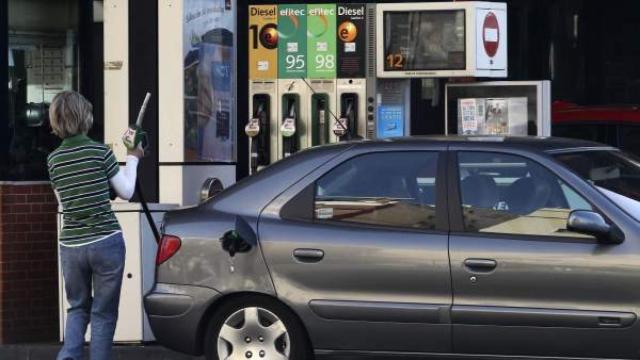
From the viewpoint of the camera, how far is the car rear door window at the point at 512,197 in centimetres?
586

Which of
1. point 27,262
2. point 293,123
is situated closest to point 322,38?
point 293,123

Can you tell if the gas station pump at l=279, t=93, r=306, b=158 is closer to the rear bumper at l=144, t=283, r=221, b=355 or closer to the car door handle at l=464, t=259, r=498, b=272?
the rear bumper at l=144, t=283, r=221, b=355

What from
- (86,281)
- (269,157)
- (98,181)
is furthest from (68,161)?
(269,157)

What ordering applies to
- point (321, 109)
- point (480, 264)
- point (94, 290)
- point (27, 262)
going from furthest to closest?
point (321, 109)
point (27, 262)
point (94, 290)
point (480, 264)

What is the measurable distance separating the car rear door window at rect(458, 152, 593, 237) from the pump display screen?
10.5ft

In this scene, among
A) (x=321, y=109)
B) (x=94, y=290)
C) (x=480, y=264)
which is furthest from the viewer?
(x=321, y=109)

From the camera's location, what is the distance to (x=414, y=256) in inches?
234

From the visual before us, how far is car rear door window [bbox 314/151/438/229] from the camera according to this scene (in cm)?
609

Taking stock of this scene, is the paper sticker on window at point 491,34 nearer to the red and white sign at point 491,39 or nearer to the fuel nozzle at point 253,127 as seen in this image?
the red and white sign at point 491,39

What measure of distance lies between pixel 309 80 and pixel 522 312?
4.31 m

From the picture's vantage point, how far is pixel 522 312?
227 inches

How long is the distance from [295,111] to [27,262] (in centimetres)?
272

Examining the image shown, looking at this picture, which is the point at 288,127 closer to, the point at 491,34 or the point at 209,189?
the point at 491,34

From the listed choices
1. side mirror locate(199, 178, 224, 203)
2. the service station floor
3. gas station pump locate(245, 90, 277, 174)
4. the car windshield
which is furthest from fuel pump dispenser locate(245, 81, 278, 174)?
the car windshield
